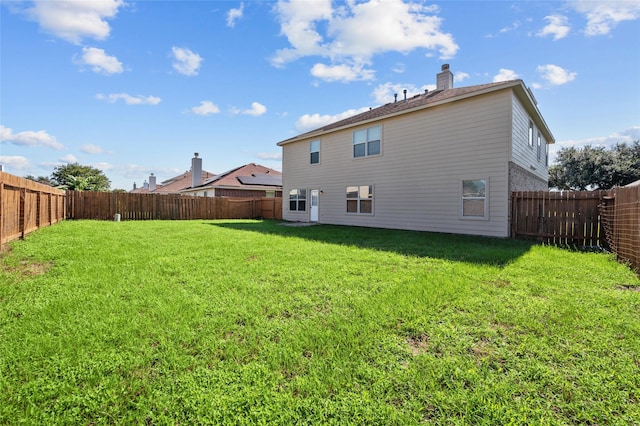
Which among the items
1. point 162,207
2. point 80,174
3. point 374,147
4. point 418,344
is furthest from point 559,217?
point 80,174

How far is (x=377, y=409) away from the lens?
190 cm

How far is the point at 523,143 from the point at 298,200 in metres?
11.3

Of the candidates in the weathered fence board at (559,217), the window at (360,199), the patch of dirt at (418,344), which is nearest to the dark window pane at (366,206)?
the window at (360,199)

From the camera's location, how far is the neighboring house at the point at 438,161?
966cm

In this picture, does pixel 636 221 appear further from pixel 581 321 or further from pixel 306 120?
pixel 306 120

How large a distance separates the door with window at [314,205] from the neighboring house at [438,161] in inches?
2.3

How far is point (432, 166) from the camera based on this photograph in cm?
1124

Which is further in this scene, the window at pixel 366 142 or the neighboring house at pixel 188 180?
the neighboring house at pixel 188 180

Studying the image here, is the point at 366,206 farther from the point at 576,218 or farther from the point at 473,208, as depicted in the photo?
the point at 576,218

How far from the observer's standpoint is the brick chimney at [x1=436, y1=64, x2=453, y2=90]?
13500mm

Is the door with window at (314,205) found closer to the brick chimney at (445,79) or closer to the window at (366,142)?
the window at (366,142)

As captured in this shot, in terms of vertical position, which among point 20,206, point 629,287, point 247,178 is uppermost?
point 247,178

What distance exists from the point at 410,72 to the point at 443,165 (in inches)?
195

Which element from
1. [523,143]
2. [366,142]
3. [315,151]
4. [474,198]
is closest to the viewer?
[474,198]
